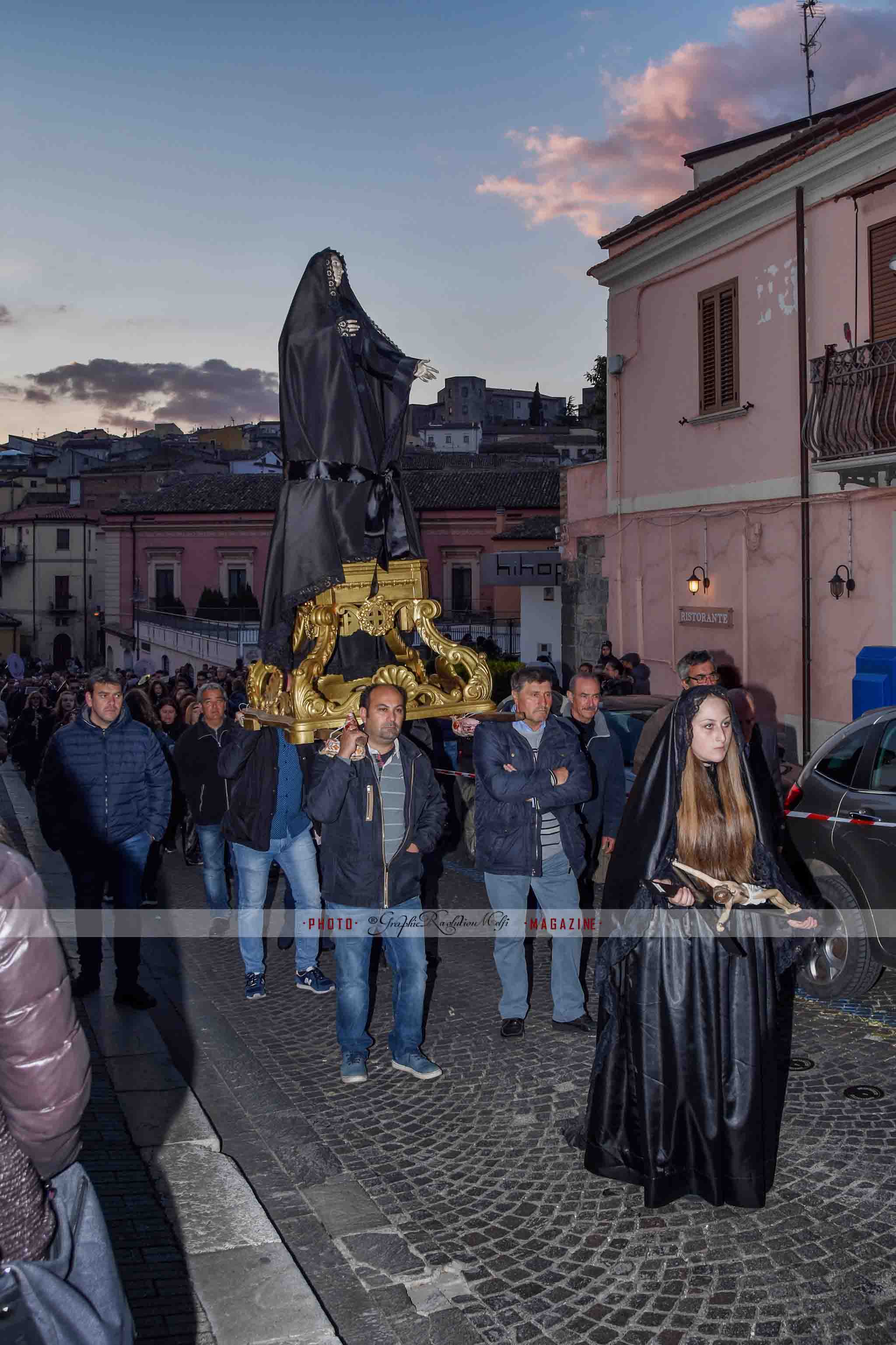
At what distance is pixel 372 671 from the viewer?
26.0 ft

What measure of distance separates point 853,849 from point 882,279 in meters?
10.0

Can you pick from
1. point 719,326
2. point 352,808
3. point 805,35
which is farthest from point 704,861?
point 805,35

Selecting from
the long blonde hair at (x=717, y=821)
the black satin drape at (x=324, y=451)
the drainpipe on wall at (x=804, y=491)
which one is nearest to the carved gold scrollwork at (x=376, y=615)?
the black satin drape at (x=324, y=451)

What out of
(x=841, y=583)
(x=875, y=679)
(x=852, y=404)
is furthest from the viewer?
(x=841, y=583)

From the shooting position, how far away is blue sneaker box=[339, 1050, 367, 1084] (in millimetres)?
5926

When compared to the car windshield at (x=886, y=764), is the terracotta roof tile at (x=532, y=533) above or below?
above

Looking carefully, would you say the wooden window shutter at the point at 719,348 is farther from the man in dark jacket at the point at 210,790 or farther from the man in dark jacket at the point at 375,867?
the man in dark jacket at the point at 375,867

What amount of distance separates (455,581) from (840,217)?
4026 cm

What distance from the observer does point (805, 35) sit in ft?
62.6

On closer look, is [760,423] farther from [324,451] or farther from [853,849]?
[853,849]

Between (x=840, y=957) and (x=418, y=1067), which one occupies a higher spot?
(x=840, y=957)

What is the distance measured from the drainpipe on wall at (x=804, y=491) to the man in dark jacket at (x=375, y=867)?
1069 cm

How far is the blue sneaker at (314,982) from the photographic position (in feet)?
24.5

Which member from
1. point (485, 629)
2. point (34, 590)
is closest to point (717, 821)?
point (485, 629)
